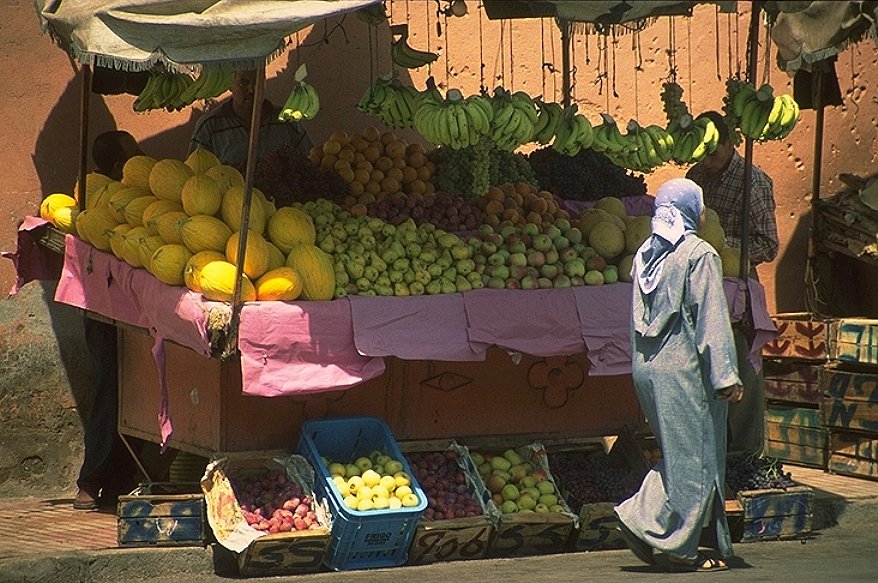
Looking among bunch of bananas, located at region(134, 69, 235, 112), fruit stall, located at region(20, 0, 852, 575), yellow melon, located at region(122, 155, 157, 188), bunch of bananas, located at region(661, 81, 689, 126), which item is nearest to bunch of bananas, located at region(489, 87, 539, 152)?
fruit stall, located at region(20, 0, 852, 575)

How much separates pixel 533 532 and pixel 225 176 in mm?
2324

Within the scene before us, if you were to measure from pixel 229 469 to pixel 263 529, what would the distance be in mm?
419

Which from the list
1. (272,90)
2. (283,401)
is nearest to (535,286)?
(283,401)

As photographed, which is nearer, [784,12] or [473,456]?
[784,12]

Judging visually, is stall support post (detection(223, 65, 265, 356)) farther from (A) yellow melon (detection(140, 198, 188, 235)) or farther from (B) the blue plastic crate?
(A) yellow melon (detection(140, 198, 188, 235))

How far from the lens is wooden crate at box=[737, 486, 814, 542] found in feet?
26.7

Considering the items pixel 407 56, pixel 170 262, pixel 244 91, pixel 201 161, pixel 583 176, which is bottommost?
pixel 170 262

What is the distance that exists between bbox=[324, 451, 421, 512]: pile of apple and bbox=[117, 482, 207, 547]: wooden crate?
26.9 inches

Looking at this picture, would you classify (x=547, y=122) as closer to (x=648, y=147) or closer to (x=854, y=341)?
(x=648, y=147)

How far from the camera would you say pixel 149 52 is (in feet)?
22.8

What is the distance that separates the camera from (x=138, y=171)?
844 centimetres

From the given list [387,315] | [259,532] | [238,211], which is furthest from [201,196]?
[259,532]

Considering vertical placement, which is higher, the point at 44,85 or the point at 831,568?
the point at 44,85

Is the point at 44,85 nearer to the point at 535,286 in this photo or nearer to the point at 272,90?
the point at 272,90
